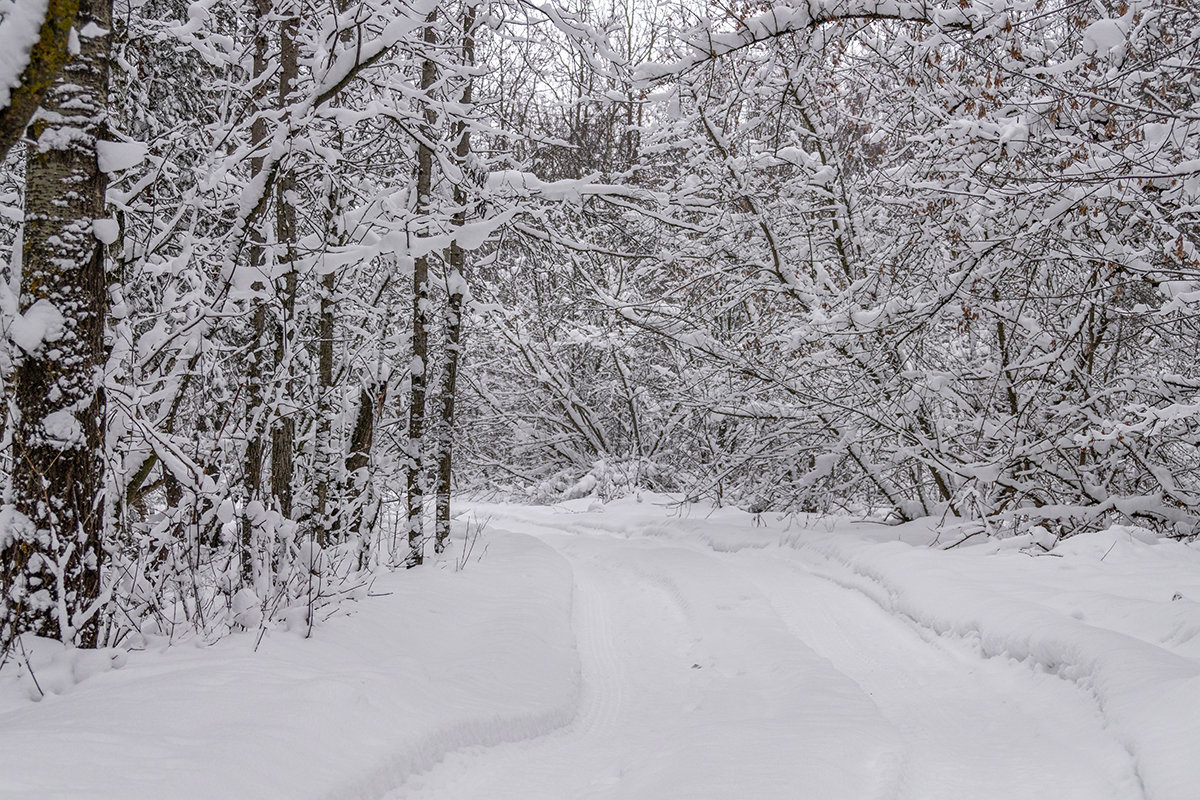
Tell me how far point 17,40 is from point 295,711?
2.85 meters

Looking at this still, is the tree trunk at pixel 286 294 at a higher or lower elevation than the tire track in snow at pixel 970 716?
higher

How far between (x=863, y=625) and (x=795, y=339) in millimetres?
4379

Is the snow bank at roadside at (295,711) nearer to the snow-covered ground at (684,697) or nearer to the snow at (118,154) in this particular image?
the snow-covered ground at (684,697)

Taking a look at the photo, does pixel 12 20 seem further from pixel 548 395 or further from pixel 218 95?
pixel 548 395

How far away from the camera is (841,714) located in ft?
15.1

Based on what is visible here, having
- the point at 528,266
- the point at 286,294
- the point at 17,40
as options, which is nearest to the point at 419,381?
the point at 286,294

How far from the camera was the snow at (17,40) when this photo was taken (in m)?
2.23

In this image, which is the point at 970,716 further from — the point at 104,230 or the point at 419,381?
the point at 419,381

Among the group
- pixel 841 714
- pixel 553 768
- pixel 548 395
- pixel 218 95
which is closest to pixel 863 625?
pixel 841 714

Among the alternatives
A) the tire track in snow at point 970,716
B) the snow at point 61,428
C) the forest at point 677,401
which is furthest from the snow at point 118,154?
the tire track in snow at point 970,716

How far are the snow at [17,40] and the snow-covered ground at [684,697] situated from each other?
6.79ft

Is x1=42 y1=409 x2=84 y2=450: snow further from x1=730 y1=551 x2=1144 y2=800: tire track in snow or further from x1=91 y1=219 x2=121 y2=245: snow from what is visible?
x1=730 y1=551 x2=1144 y2=800: tire track in snow

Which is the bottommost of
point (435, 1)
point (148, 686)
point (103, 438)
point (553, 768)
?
point (553, 768)

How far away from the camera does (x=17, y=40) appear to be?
2305mm
